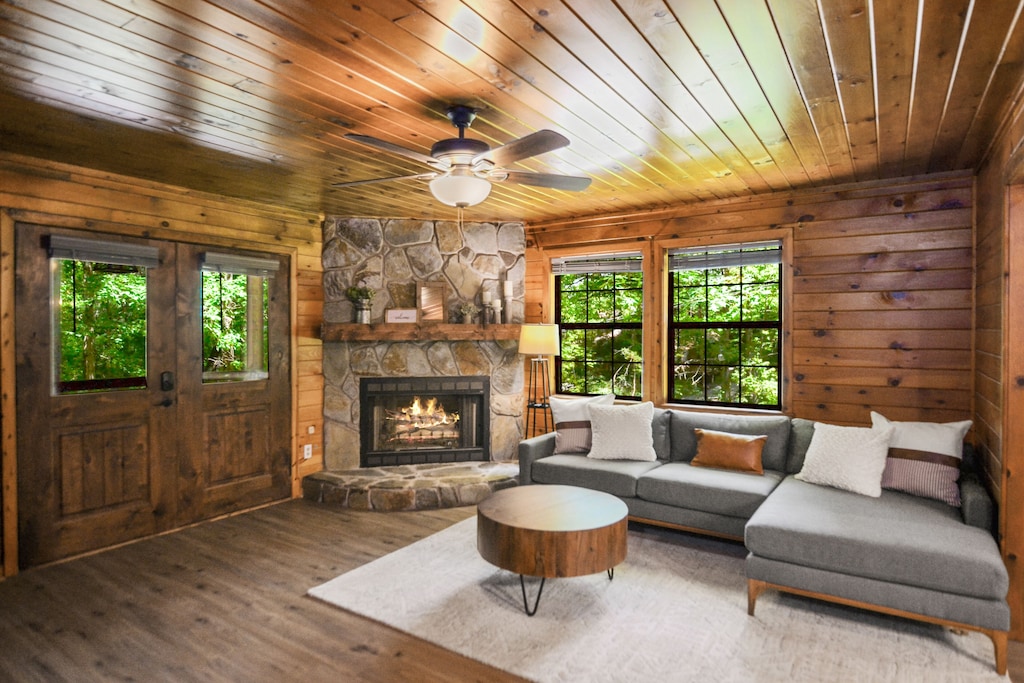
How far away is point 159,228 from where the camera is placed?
13.1 ft

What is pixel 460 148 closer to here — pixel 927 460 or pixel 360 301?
pixel 360 301

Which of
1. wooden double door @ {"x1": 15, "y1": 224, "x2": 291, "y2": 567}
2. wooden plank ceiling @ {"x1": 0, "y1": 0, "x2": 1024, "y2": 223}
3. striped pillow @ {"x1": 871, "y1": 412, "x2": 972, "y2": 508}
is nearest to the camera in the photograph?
wooden plank ceiling @ {"x1": 0, "y1": 0, "x2": 1024, "y2": 223}

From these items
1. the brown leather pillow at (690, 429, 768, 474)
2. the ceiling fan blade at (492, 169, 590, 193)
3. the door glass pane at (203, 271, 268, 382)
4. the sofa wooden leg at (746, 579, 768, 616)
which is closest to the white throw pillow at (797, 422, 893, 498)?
the brown leather pillow at (690, 429, 768, 474)

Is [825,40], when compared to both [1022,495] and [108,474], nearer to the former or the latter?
[1022,495]

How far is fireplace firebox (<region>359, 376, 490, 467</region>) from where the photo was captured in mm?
5195

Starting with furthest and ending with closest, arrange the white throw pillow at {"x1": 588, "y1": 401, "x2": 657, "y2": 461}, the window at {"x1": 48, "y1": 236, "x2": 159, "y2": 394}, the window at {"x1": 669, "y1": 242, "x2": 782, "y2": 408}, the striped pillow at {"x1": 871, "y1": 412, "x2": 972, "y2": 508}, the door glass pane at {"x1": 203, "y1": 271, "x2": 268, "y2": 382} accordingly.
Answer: the window at {"x1": 669, "y1": 242, "x2": 782, "y2": 408}, the door glass pane at {"x1": 203, "y1": 271, "x2": 268, "y2": 382}, the white throw pillow at {"x1": 588, "y1": 401, "x2": 657, "y2": 461}, the window at {"x1": 48, "y1": 236, "x2": 159, "y2": 394}, the striped pillow at {"x1": 871, "y1": 412, "x2": 972, "y2": 508}

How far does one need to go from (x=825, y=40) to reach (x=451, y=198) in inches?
63.1

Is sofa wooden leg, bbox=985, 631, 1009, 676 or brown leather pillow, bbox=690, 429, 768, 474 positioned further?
brown leather pillow, bbox=690, 429, 768, 474

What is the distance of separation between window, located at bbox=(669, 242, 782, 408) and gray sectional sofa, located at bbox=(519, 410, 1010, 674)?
83 cm

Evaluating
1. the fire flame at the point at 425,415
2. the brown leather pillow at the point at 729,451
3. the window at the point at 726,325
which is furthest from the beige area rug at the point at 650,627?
the fire flame at the point at 425,415

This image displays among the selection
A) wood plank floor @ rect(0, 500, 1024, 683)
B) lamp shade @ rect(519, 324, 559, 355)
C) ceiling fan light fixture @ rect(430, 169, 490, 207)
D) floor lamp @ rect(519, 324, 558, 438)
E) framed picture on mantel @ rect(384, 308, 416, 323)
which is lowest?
wood plank floor @ rect(0, 500, 1024, 683)

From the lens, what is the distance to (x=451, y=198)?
2803mm

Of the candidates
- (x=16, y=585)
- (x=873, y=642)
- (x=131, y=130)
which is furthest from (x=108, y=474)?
(x=873, y=642)

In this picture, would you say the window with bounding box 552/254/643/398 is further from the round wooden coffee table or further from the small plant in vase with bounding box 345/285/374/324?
the round wooden coffee table
